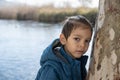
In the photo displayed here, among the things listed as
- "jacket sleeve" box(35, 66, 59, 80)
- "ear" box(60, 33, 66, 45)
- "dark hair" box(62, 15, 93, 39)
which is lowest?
"jacket sleeve" box(35, 66, 59, 80)

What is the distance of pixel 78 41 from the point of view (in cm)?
179

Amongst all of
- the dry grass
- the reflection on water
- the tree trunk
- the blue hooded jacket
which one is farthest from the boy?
the dry grass

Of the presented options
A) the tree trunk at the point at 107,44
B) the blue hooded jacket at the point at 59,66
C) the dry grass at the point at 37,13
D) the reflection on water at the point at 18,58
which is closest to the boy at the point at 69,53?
the blue hooded jacket at the point at 59,66

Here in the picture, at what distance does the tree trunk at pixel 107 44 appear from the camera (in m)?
1.61

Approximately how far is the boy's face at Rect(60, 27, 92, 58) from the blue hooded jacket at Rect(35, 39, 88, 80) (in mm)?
34

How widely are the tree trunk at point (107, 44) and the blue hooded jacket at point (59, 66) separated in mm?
112

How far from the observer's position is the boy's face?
179 cm

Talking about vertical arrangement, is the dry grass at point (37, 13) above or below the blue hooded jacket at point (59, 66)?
below

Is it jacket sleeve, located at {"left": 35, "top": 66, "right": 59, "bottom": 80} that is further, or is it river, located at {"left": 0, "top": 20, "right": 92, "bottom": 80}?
river, located at {"left": 0, "top": 20, "right": 92, "bottom": 80}

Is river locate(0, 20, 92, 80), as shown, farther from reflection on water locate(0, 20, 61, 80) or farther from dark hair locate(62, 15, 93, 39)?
dark hair locate(62, 15, 93, 39)

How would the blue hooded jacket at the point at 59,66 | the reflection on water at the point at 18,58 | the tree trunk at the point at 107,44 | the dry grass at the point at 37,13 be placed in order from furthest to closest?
the dry grass at the point at 37,13 < the reflection on water at the point at 18,58 < the blue hooded jacket at the point at 59,66 < the tree trunk at the point at 107,44

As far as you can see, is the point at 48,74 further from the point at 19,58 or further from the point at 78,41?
the point at 19,58

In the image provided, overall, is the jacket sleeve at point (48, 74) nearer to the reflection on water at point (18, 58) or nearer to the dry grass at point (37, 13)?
the reflection on water at point (18, 58)

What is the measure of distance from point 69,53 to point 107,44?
0.25 m
